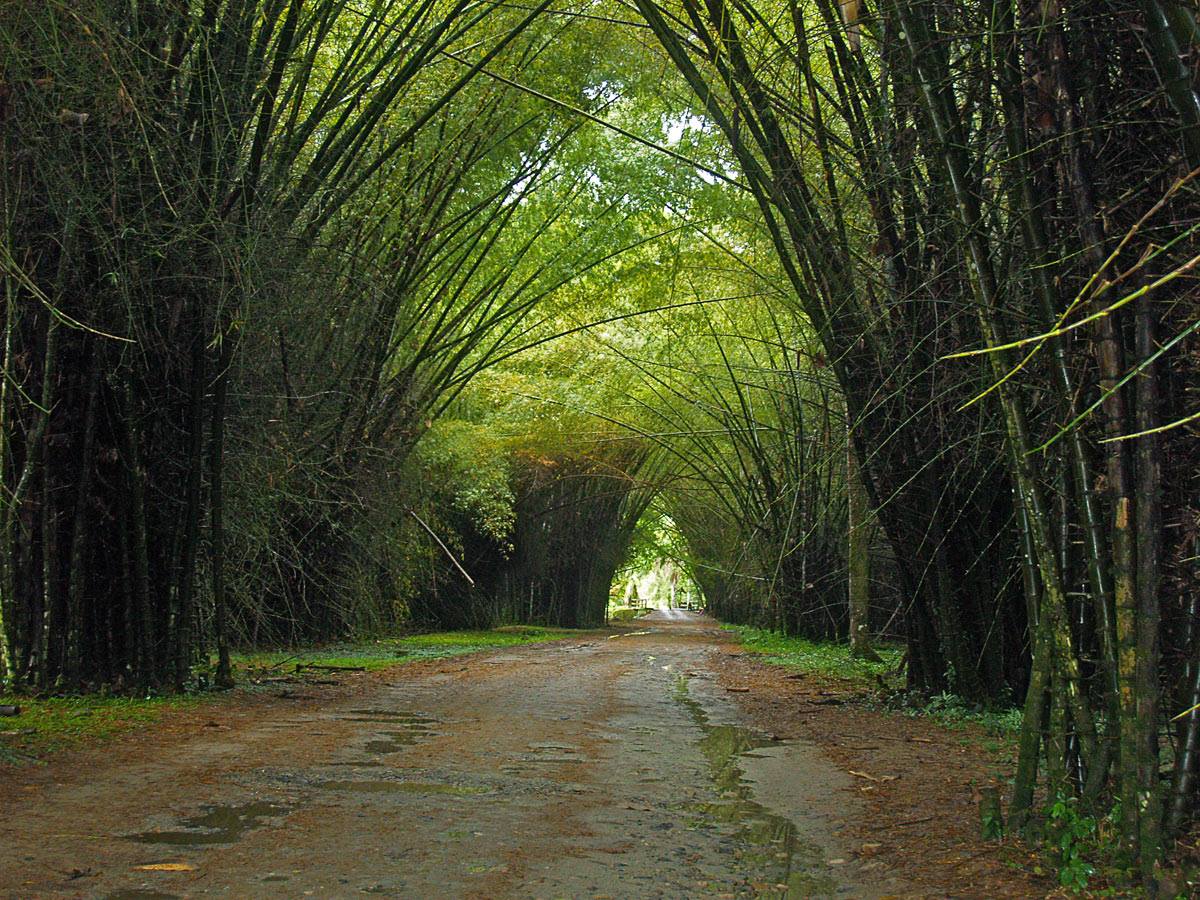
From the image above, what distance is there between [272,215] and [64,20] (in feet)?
7.15

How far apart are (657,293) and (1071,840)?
8998 mm

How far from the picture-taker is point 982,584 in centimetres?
552

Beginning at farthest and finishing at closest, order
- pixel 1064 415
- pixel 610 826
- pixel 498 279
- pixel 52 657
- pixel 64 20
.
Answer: pixel 498 279
pixel 52 657
pixel 64 20
pixel 610 826
pixel 1064 415

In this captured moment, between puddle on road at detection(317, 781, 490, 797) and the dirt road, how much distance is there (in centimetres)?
1

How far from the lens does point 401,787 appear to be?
3.46 meters

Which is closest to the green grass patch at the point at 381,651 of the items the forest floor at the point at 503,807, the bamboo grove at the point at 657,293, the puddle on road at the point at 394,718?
the bamboo grove at the point at 657,293

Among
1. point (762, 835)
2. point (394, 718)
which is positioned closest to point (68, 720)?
point (394, 718)

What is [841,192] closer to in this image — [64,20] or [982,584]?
[982,584]

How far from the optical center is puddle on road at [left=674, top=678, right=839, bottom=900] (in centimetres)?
255

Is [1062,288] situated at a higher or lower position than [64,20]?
lower

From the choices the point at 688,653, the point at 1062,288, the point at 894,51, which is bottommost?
the point at 688,653

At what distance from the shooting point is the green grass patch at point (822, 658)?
8406 millimetres

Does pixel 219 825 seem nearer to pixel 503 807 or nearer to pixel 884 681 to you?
pixel 503 807

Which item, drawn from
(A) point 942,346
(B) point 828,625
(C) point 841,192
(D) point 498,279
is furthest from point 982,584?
(B) point 828,625
